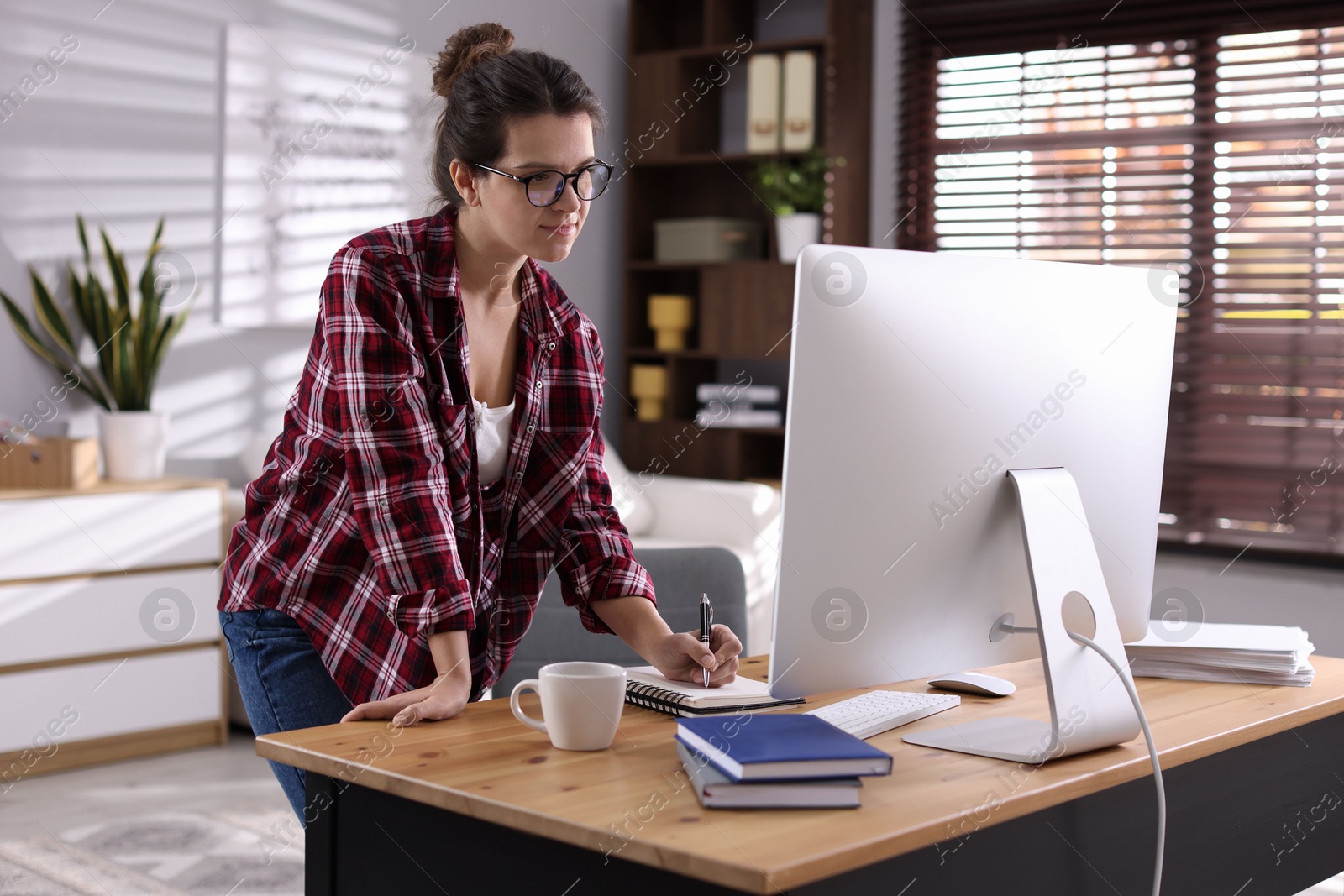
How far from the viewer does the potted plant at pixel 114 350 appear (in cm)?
384

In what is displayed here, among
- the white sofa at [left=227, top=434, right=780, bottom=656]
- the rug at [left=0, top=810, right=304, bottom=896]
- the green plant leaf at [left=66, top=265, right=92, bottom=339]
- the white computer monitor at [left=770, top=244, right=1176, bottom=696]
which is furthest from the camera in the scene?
the white sofa at [left=227, top=434, right=780, bottom=656]

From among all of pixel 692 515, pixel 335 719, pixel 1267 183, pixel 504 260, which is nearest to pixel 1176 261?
pixel 1267 183

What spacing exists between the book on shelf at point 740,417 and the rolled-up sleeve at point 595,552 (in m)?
3.35

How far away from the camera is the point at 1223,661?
170 cm

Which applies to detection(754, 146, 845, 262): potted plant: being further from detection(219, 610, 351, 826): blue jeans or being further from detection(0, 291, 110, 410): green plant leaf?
detection(219, 610, 351, 826): blue jeans

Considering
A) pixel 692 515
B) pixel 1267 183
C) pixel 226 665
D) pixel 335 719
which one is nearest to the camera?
pixel 335 719

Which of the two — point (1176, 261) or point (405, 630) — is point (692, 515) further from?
point (405, 630)

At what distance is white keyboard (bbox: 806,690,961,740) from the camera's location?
1346 millimetres

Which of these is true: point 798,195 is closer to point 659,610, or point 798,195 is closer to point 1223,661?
point 659,610

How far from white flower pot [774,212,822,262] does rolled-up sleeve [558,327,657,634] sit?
344 cm

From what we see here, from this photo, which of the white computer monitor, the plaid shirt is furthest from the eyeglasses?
the white computer monitor

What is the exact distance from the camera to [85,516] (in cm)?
357

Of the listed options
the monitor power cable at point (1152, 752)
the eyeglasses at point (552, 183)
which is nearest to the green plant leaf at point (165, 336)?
the eyeglasses at point (552, 183)

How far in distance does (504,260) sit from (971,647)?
72 cm
